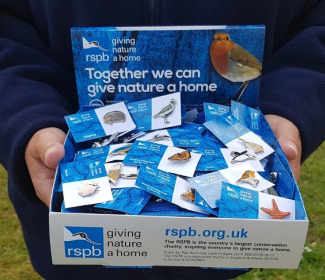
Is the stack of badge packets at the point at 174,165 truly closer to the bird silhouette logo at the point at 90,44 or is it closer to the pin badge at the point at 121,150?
the pin badge at the point at 121,150

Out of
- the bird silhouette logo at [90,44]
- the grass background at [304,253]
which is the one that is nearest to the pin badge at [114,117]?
Result: the bird silhouette logo at [90,44]

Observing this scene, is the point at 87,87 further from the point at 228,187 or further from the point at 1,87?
the point at 228,187

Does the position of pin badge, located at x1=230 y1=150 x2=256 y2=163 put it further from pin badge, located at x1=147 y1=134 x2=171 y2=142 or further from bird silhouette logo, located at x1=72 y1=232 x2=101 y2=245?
bird silhouette logo, located at x1=72 y1=232 x2=101 y2=245

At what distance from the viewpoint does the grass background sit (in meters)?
1.44

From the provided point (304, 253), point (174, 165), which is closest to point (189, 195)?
point (174, 165)

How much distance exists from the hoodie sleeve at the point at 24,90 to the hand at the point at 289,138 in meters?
0.34

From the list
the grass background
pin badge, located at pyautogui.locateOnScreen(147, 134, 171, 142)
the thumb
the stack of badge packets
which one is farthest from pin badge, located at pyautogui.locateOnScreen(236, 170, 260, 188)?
the grass background

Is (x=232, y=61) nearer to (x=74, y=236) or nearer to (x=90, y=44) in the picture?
(x=90, y=44)

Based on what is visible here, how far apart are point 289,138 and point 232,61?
0.15 m

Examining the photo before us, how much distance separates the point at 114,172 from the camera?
0.61 m

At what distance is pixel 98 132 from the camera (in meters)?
0.70

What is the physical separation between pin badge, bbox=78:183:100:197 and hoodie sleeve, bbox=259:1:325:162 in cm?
33

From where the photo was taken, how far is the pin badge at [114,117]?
71cm

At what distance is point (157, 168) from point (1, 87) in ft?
1.01
